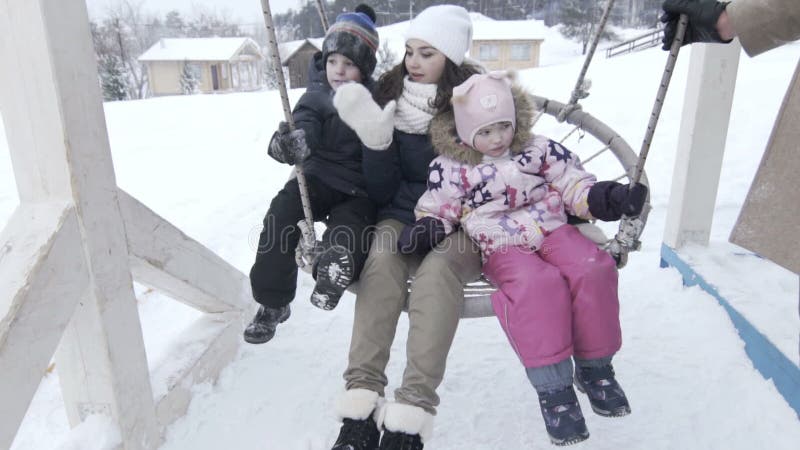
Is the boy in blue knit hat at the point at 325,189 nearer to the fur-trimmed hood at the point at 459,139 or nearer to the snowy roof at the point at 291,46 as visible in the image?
the fur-trimmed hood at the point at 459,139

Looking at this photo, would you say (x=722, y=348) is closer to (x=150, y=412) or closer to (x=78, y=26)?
(x=150, y=412)

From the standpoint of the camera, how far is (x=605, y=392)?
1.44 m

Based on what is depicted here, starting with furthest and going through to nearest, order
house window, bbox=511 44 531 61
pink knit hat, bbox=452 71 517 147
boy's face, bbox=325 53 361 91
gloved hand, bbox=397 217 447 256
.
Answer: house window, bbox=511 44 531 61 < boy's face, bbox=325 53 361 91 < pink knit hat, bbox=452 71 517 147 < gloved hand, bbox=397 217 447 256

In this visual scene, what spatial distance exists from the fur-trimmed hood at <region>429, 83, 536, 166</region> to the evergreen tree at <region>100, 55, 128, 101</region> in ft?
67.2

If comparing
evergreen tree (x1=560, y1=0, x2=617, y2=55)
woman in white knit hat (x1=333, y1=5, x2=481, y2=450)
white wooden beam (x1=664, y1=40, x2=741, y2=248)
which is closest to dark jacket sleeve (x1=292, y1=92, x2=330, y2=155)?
woman in white knit hat (x1=333, y1=5, x2=481, y2=450)

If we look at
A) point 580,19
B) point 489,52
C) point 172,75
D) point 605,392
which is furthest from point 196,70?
point 605,392

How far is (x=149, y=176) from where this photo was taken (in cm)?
560

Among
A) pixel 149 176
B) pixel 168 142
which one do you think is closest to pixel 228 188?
pixel 149 176

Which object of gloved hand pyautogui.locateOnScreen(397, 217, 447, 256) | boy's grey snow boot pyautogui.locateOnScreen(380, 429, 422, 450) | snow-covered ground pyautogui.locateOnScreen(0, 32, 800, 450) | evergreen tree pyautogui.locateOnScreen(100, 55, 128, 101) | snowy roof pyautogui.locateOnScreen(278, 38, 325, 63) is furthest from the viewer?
evergreen tree pyautogui.locateOnScreen(100, 55, 128, 101)

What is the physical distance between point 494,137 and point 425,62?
1.30ft

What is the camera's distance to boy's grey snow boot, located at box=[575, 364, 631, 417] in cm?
143

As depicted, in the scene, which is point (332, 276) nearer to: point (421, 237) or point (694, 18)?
point (421, 237)

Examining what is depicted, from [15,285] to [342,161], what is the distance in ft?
3.44

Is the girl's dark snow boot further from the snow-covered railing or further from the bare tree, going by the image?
the bare tree
